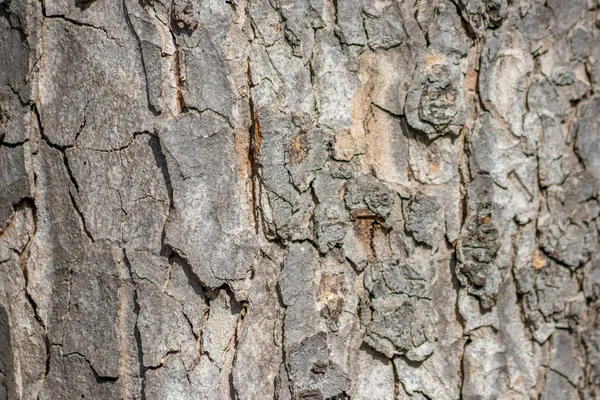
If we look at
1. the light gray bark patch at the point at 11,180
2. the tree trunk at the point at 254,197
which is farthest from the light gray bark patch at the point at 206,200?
the light gray bark patch at the point at 11,180

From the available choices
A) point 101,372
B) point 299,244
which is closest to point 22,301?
point 101,372

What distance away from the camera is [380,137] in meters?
1.21

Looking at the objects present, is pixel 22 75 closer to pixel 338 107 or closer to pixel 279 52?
pixel 279 52

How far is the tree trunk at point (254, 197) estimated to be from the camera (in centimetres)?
112

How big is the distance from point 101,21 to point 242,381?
2.22 feet

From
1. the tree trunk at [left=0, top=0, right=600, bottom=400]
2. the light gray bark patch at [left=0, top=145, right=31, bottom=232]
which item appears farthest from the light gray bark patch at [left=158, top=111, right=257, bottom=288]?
the light gray bark patch at [left=0, top=145, right=31, bottom=232]

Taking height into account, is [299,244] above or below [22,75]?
below

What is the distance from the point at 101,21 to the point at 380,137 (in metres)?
0.54

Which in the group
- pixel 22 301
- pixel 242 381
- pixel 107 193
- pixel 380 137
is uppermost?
pixel 380 137

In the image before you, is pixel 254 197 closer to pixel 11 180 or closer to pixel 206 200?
pixel 206 200

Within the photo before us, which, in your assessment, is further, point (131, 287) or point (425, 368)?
point (425, 368)

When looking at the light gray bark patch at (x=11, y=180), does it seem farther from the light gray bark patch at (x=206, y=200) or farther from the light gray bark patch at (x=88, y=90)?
the light gray bark patch at (x=206, y=200)

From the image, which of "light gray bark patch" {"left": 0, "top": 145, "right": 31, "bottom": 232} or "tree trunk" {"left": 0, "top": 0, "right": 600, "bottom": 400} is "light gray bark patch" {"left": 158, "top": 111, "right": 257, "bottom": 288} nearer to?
"tree trunk" {"left": 0, "top": 0, "right": 600, "bottom": 400}

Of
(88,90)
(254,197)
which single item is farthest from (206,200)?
(88,90)
